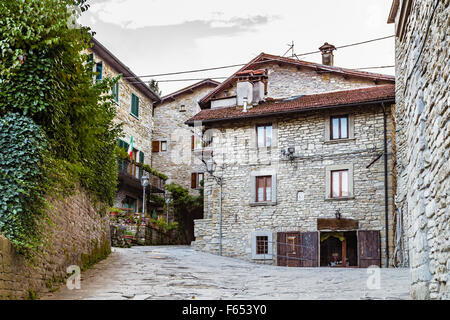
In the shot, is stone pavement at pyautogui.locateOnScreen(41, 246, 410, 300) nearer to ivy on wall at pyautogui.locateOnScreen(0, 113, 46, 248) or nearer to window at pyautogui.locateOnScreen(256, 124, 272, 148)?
Result: ivy on wall at pyautogui.locateOnScreen(0, 113, 46, 248)

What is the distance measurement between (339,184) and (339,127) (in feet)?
7.01

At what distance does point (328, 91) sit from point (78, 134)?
13.6 m

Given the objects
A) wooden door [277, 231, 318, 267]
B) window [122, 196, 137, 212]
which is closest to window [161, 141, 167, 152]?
window [122, 196, 137, 212]

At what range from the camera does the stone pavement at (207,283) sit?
10.1 m

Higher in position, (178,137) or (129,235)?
(178,137)

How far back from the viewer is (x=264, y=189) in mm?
21406

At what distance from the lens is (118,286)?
1099 cm

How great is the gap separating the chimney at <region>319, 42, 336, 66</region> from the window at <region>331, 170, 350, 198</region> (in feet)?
19.6

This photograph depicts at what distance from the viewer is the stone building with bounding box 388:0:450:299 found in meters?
5.93

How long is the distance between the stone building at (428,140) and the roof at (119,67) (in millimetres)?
17530

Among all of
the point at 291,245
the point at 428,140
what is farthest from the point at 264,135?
the point at 428,140

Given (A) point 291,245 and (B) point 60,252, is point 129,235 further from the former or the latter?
(B) point 60,252

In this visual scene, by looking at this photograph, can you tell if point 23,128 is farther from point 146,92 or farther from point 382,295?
point 146,92
